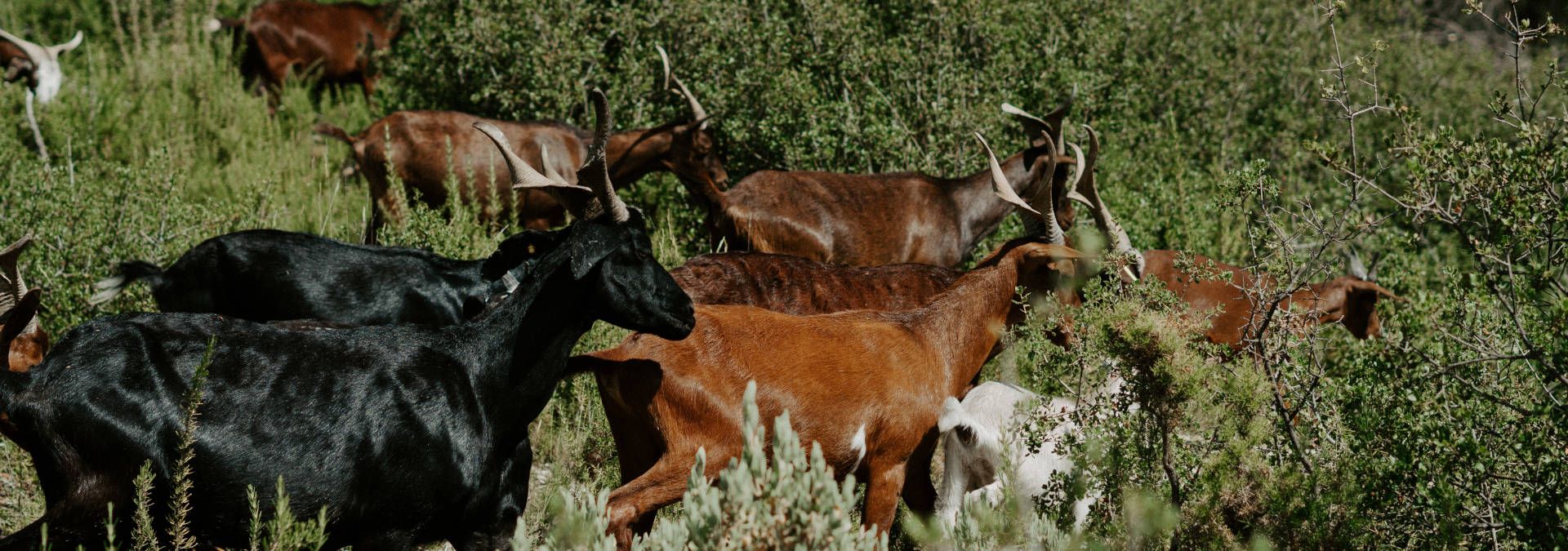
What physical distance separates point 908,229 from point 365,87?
6.82 m

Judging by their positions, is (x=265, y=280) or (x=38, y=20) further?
(x=38, y=20)

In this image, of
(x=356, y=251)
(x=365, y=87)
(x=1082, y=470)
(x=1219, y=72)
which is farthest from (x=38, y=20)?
(x=1082, y=470)

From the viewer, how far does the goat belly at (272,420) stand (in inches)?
168

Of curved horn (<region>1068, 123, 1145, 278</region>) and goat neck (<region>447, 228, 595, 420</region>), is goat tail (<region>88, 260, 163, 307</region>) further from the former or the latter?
curved horn (<region>1068, 123, 1145, 278</region>)

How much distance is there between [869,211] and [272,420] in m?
4.79

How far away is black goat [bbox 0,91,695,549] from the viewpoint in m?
4.27

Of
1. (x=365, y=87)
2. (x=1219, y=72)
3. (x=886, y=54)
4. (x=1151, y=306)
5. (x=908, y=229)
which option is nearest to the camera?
(x=1151, y=306)

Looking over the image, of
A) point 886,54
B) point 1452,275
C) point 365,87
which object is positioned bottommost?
point 365,87

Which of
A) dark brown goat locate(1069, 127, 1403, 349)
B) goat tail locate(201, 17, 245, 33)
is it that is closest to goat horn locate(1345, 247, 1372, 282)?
dark brown goat locate(1069, 127, 1403, 349)

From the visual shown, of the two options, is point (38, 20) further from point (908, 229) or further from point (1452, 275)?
point (1452, 275)

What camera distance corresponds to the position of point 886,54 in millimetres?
9664

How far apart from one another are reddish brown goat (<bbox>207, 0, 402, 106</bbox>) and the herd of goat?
6660mm

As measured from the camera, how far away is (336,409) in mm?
4598

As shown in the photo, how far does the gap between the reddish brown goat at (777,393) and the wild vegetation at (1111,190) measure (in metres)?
0.38
